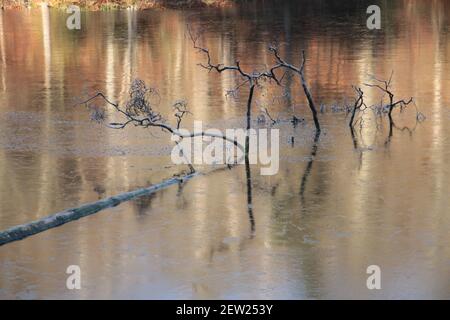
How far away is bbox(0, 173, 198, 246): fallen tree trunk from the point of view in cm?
1271

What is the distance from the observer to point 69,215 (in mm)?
13625

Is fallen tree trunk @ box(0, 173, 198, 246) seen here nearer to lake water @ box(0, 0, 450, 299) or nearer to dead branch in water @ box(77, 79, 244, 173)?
lake water @ box(0, 0, 450, 299)

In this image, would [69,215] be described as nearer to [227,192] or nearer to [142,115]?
[227,192]

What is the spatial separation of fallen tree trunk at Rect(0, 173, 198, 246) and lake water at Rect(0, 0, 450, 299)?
6.4 inches

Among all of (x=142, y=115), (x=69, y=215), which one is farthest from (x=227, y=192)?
(x=142, y=115)

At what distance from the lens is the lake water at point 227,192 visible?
11141 millimetres

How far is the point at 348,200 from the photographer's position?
1434 centimetres

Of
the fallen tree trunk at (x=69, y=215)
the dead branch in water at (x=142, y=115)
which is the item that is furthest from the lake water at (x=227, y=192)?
the dead branch in water at (x=142, y=115)

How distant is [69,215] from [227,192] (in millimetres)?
2498

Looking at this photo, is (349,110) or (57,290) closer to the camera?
(57,290)

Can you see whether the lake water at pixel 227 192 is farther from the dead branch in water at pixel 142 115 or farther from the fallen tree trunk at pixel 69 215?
the dead branch in water at pixel 142 115
